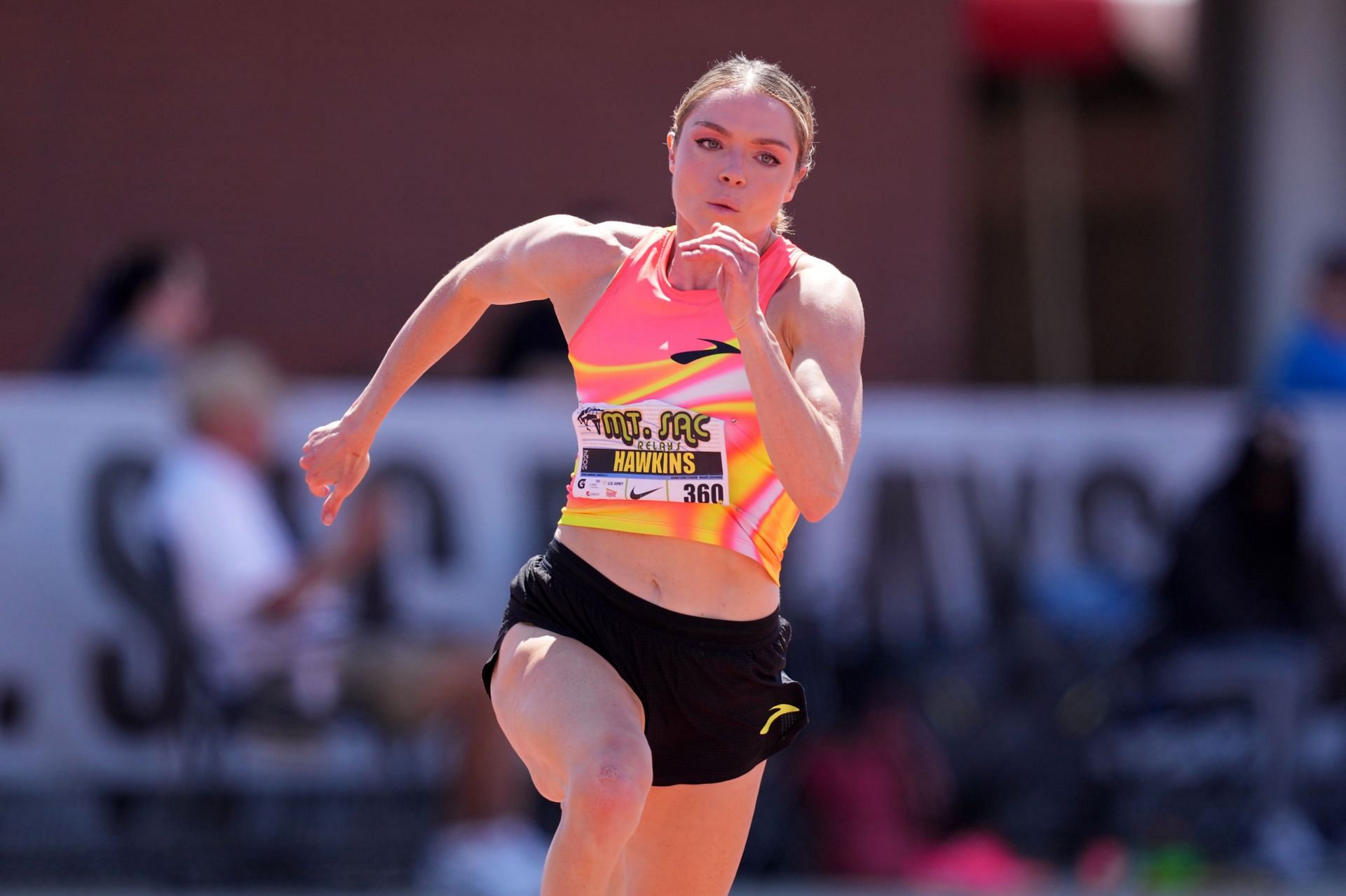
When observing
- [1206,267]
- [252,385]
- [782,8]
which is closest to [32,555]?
[252,385]

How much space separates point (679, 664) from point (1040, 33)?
956cm

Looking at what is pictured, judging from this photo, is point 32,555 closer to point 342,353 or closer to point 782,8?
point 342,353

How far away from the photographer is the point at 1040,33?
12.6 metres

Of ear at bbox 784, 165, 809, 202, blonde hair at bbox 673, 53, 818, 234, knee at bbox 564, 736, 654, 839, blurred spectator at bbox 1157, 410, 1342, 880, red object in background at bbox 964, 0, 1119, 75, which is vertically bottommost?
blurred spectator at bbox 1157, 410, 1342, 880

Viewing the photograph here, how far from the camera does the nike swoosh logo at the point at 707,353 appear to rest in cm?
373

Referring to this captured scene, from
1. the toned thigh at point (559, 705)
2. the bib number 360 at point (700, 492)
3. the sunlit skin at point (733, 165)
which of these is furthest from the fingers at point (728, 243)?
the toned thigh at point (559, 705)

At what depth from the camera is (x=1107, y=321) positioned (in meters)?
14.4

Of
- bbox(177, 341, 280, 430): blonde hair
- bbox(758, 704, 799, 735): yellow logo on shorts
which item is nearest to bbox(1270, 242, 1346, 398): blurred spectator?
bbox(177, 341, 280, 430): blonde hair

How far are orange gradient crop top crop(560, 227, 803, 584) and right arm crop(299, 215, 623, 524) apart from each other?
117 mm

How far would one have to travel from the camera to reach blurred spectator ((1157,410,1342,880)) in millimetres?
8148

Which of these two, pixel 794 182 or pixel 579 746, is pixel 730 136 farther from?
pixel 579 746

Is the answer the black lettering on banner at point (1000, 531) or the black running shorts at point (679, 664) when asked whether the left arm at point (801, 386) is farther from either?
the black lettering on banner at point (1000, 531)

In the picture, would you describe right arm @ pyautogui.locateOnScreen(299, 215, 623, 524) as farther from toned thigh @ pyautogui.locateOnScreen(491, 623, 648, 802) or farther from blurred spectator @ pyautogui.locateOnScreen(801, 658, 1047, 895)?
blurred spectator @ pyautogui.locateOnScreen(801, 658, 1047, 895)

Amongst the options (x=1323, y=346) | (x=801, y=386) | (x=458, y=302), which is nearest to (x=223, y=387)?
(x=458, y=302)
